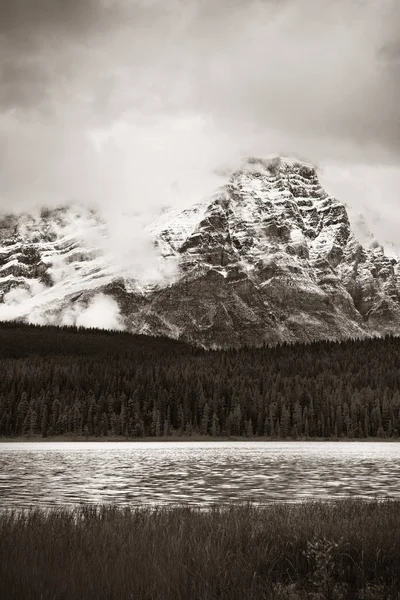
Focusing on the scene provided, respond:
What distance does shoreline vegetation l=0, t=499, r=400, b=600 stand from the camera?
12.6m

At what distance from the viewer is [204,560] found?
14320 millimetres

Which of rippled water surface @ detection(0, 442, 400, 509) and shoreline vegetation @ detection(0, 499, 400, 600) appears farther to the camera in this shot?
rippled water surface @ detection(0, 442, 400, 509)

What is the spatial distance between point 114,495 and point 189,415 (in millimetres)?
150869

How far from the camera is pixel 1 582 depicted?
12.6m

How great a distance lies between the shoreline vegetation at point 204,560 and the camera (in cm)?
1262

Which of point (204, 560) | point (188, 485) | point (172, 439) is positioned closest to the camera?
point (204, 560)

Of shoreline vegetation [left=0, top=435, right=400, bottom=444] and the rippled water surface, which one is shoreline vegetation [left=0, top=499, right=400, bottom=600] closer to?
the rippled water surface

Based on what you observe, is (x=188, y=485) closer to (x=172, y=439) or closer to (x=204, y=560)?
(x=204, y=560)

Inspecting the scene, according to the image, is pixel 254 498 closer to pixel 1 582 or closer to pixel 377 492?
pixel 377 492

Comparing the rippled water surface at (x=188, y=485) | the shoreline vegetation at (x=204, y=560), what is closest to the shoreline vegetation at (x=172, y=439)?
the rippled water surface at (x=188, y=485)

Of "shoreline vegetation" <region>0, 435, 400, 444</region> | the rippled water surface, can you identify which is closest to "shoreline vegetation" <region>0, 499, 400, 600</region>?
the rippled water surface

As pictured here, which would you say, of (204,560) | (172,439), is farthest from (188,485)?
(172,439)

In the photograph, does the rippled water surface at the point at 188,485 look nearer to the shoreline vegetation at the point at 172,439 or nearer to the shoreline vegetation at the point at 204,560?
the shoreline vegetation at the point at 204,560

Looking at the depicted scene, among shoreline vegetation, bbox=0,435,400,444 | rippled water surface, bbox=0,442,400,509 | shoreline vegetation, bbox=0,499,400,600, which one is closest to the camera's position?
shoreline vegetation, bbox=0,499,400,600
